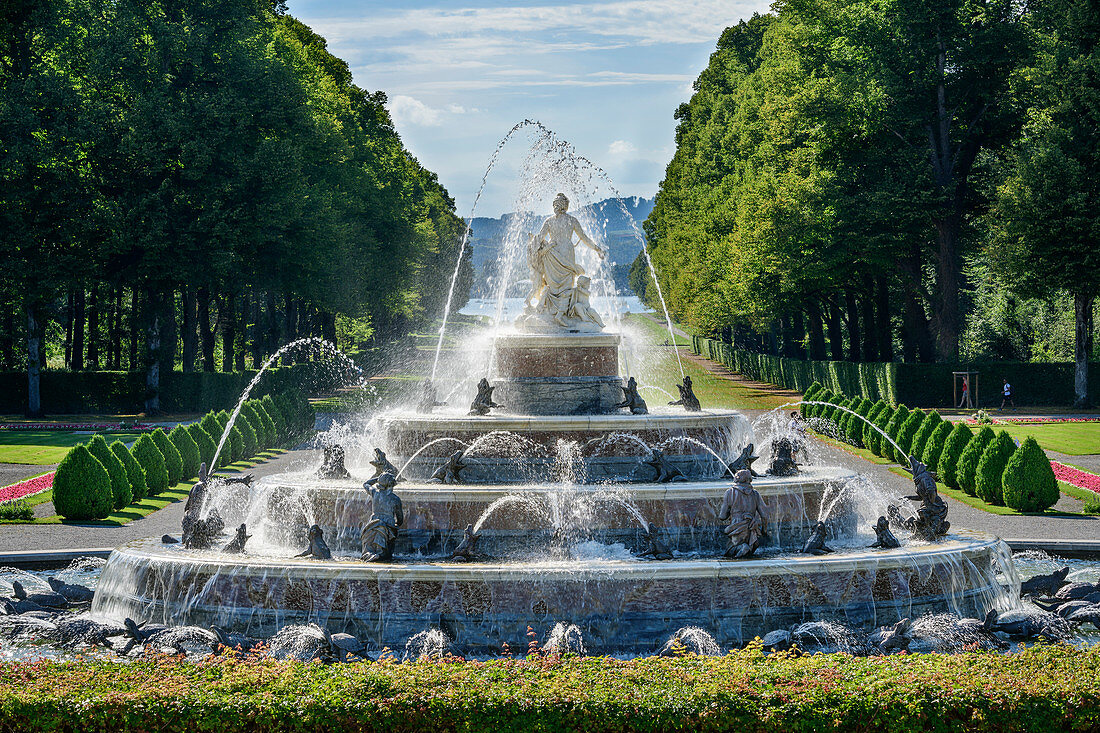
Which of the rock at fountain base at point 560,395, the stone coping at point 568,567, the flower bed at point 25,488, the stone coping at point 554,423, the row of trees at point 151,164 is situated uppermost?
the row of trees at point 151,164

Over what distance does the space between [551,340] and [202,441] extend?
44.1ft

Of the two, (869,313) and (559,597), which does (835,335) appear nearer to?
(869,313)

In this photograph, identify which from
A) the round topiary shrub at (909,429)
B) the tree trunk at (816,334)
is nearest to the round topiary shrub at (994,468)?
the round topiary shrub at (909,429)

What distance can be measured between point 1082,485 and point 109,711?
80.8ft

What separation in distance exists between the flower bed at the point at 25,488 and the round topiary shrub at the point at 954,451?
22592mm

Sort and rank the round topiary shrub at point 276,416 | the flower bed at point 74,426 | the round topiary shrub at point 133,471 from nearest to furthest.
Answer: the round topiary shrub at point 133,471
the round topiary shrub at point 276,416
the flower bed at point 74,426

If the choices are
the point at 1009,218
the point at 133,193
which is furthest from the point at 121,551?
the point at 1009,218

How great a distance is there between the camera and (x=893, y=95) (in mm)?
49688

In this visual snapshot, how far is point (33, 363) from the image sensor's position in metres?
48.9

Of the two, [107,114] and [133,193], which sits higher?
[107,114]

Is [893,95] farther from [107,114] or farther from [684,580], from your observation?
[684,580]

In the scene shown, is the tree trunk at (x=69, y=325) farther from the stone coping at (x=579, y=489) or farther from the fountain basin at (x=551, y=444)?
the stone coping at (x=579, y=489)

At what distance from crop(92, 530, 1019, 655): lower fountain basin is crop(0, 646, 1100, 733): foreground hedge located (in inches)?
154

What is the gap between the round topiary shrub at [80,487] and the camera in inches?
892
